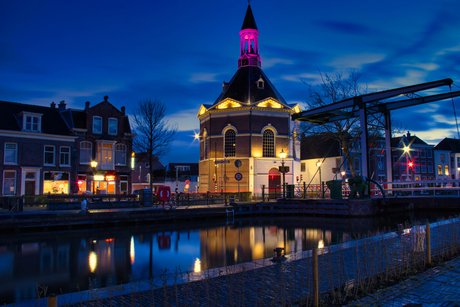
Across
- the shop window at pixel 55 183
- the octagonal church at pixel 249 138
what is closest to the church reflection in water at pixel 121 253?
the shop window at pixel 55 183

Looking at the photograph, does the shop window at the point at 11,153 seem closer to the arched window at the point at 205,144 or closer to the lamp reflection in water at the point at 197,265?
the arched window at the point at 205,144

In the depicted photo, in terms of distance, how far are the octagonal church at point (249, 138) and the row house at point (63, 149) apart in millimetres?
9575

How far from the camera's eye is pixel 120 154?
38.8m

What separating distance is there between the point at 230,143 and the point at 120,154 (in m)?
12.4

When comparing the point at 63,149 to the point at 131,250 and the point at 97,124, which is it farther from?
the point at 131,250

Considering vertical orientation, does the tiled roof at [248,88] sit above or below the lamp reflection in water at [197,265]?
above

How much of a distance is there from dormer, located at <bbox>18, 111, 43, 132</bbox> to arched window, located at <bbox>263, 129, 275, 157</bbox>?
915 inches

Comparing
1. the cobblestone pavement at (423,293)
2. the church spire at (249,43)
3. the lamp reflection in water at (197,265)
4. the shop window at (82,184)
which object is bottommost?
the lamp reflection in water at (197,265)

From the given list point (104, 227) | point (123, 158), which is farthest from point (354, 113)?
point (123, 158)

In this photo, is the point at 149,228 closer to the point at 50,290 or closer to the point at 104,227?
the point at 104,227

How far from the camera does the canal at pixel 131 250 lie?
929 cm

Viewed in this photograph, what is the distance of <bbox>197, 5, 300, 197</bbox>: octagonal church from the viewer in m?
40.4

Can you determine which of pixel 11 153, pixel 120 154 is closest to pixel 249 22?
pixel 120 154

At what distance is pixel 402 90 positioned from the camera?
20188mm
